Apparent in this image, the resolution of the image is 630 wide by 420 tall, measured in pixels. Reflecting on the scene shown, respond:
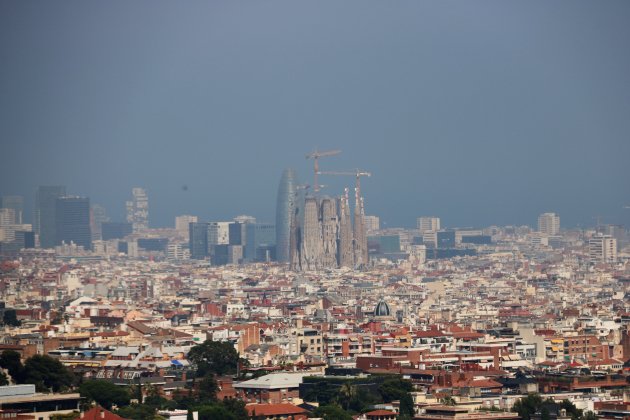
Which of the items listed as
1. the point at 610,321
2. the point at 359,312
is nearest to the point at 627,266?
the point at 359,312

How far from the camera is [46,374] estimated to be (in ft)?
194

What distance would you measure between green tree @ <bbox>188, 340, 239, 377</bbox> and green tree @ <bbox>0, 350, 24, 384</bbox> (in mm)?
8388

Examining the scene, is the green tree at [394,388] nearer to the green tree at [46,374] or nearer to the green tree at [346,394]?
the green tree at [346,394]

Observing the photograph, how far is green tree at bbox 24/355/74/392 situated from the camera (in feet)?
192

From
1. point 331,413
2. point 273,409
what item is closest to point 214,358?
point 273,409

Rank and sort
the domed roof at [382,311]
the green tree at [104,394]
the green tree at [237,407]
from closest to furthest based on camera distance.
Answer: the green tree at [237,407], the green tree at [104,394], the domed roof at [382,311]

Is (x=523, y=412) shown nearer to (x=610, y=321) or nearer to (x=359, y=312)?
(x=610, y=321)

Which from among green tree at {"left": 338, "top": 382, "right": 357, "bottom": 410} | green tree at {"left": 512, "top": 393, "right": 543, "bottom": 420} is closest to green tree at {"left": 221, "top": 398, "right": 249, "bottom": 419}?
green tree at {"left": 338, "top": 382, "right": 357, "bottom": 410}

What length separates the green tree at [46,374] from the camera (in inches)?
2298

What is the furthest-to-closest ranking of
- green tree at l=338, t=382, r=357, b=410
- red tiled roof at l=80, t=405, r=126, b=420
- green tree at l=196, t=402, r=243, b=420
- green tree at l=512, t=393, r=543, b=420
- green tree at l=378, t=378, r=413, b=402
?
green tree at l=378, t=378, r=413, b=402 < green tree at l=338, t=382, r=357, b=410 < green tree at l=512, t=393, r=543, b=420 < green tree at l=196, t=402, r=243, b=420 < red tiled roof at l=80, t=405, r=126, b=420

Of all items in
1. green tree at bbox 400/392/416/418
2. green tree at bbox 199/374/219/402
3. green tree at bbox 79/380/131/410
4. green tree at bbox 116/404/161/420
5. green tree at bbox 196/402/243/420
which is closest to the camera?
green tree at bbox 116/404/161/420

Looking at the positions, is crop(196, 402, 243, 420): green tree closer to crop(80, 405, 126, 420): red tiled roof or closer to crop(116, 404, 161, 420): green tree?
crop(116, 404, 161, 420): green tree

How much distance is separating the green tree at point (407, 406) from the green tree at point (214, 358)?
40.5 feet

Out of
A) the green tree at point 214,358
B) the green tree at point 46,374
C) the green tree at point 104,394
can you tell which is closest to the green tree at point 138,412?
the green tree at point 104,394
